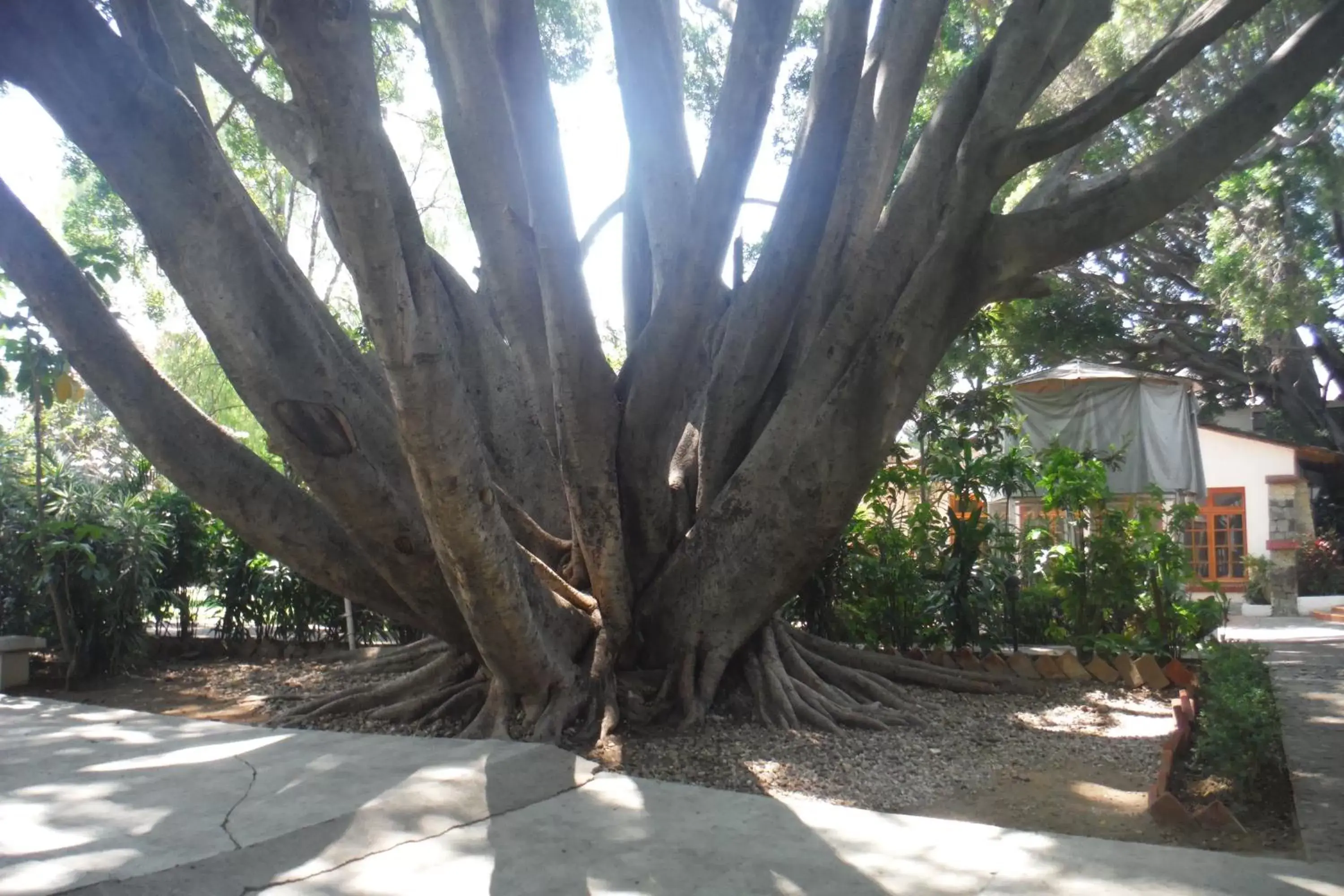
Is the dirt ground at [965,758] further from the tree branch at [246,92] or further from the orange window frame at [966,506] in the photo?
the tree branch at [246,92]

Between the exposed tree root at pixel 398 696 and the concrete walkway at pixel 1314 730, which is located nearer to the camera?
the concrete walkway at pixel 1314 730

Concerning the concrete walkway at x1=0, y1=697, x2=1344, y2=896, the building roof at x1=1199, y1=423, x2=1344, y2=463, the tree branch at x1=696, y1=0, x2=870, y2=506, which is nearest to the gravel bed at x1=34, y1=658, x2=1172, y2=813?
the concrete walkway at x1=0, y1=697, x2=1344, y2=896

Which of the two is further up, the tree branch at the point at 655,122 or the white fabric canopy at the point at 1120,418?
the tree branch at the point at 655,122

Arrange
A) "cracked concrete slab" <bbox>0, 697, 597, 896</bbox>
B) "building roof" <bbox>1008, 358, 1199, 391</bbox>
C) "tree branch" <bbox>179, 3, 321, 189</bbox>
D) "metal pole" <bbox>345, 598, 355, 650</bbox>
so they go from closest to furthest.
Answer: "cracked concrete slab" <bbox>0, 697, 597, 896</bbox>
"tree branch" <bbox>179, 3, 321, 189</bbox>
"metal pole" <bbox>345, 598, 355, 650</bbox>
"building roof" <bbox>1008, 358, 1199, 391</bbox>

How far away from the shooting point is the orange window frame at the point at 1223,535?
18.8 m

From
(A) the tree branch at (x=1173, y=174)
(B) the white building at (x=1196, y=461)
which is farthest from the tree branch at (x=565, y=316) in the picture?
(B) the white building at (x=1196, y=461)

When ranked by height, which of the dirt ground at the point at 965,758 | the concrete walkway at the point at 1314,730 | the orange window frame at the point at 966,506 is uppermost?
the orange window frame at the point at 966,506

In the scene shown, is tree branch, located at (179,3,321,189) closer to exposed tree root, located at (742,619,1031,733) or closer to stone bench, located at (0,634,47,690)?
stone bench, located at (0,634,47,690)

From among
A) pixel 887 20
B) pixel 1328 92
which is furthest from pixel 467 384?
pixel 1328 92

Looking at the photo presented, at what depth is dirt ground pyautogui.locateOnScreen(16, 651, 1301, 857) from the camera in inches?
168

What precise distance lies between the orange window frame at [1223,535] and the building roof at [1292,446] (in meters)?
0.92

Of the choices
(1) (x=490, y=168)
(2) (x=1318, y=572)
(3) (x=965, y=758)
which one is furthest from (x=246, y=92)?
(2) (x=1318, y=572)

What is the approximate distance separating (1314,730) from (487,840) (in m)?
4.20

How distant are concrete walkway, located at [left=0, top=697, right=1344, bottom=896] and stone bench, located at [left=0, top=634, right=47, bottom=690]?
3851mm
